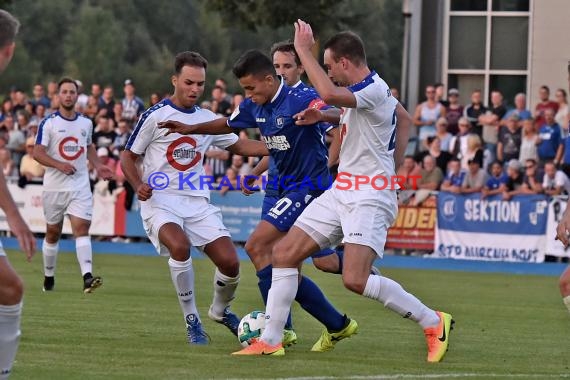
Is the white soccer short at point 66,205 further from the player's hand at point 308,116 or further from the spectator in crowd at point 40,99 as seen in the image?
the spectator in crowd at point 40,99

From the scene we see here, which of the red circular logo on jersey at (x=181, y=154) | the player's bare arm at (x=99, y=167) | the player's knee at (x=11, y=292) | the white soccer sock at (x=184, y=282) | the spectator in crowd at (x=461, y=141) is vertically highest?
the red circular logo on jersey at (x=181, y=154)

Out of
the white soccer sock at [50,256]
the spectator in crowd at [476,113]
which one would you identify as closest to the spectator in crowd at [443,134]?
the spectator in crowd at [476,113]

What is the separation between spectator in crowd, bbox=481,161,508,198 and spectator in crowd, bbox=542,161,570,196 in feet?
2.46

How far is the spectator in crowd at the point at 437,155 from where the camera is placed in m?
24.6

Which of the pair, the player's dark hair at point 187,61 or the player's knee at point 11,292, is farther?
the player's dark hair at point 187,61

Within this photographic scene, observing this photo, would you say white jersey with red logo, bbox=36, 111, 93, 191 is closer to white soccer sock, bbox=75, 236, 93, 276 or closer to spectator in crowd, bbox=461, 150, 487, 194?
white soccer sock, bbox=75, 236, 93, 276

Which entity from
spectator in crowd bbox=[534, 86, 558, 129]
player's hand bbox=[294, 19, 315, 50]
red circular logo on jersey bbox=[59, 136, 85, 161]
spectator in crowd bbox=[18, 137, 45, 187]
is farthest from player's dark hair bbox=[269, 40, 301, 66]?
spectator in crowd bbox=[18, 137, 45, 187]

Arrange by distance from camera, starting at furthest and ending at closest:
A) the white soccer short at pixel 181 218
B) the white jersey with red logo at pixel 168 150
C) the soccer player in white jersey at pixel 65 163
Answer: the soccer player in white jersey at pixel 65 163 → the white jersey with red logo at pixel 168 150 → the white soccer short at pixel 181 218

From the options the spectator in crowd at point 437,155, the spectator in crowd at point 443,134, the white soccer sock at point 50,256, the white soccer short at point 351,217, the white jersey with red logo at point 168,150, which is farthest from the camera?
the spectator in crowd at point 443,134

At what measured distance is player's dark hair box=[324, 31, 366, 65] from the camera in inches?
358

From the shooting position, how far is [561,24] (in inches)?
1123

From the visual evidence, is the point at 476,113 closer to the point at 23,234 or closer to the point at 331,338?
the point at 331,338

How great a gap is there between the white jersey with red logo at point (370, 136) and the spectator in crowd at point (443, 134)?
1565cm

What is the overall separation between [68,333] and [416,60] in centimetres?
2028
